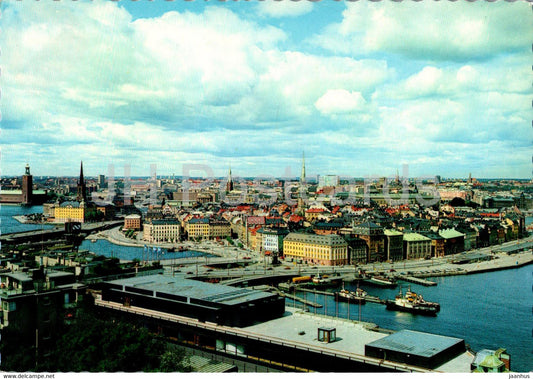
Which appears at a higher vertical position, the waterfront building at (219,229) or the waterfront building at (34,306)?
the waterfront building at (34,306)

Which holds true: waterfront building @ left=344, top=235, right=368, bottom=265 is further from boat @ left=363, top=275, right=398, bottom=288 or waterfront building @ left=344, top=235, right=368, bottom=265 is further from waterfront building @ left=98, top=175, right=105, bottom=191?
waterfront building @ left=98, top=175, right=105, bottom=191

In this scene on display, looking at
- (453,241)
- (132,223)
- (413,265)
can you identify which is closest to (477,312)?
(413,265)

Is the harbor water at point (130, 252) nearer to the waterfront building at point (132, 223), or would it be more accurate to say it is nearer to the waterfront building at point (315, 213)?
the waterfront building at point (132, 223)

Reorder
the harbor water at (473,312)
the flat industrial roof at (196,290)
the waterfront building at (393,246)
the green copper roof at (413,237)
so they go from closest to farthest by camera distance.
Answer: the flat industrial roof at (196,290) → the harbor water at (473,312) → the waterfront building at (393,246) → the green copper roof at (413,237)

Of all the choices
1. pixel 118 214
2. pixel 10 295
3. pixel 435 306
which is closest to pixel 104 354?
pixel 10 295

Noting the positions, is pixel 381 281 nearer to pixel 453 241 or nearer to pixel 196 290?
pixel 453 241

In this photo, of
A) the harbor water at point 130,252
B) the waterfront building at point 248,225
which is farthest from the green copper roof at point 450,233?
the harbor water at point 130,252
